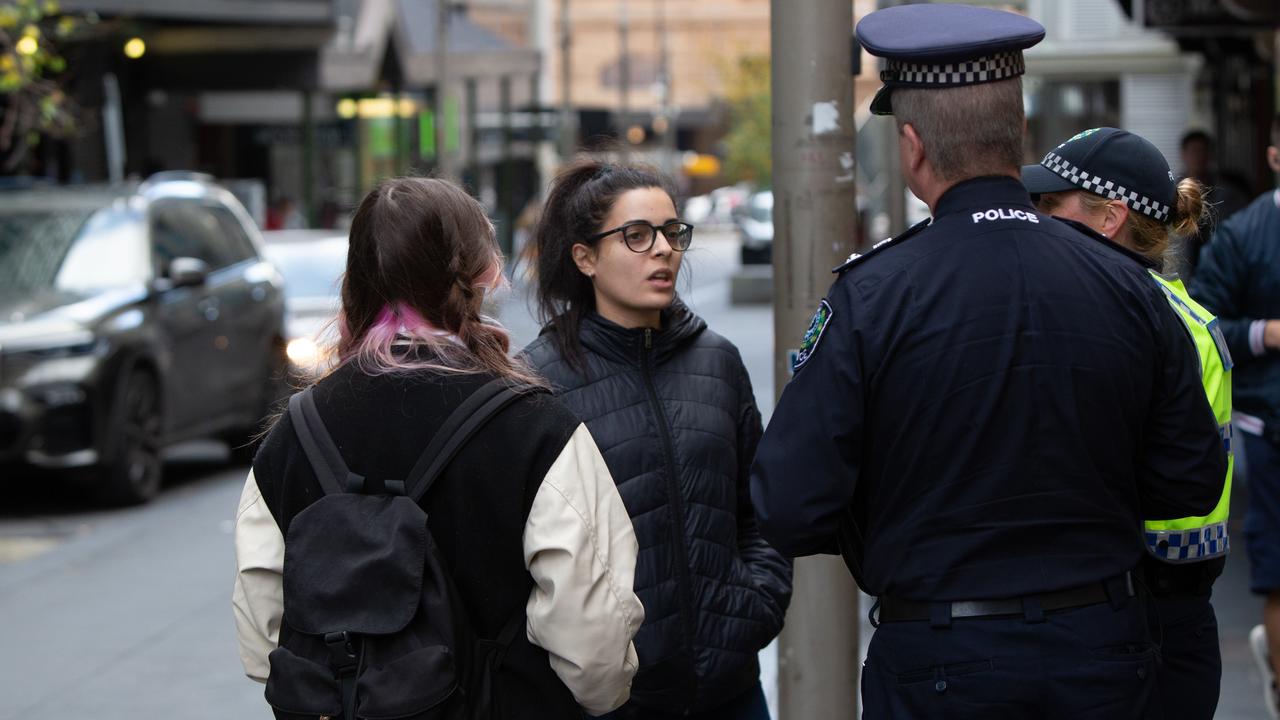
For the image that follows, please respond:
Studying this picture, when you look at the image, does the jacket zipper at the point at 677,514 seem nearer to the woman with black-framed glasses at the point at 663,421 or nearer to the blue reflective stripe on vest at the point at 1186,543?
the woman with black-framed glasses at the point at 663,421

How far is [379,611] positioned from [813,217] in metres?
2.05

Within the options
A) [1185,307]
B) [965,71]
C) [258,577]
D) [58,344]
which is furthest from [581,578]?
[58,344]

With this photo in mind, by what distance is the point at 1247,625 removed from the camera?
736 cm

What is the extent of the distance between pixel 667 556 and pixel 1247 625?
4699 millimetres

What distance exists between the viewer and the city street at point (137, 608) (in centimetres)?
673

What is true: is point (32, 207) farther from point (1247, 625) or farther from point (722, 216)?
point (722, 216)

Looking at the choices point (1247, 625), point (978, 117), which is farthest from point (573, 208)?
point (1247, 625)

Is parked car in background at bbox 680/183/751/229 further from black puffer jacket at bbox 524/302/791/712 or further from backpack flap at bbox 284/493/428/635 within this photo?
backpack flap at bbox 284/493/428/635

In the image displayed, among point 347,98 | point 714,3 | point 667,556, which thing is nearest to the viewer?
point 667,556

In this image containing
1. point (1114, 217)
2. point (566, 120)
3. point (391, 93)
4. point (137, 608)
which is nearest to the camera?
point (1114, 217)

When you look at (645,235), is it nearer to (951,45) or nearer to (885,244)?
(885,244)

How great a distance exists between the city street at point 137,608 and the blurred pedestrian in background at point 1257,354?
0.83 meters

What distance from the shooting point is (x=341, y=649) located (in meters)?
2.75

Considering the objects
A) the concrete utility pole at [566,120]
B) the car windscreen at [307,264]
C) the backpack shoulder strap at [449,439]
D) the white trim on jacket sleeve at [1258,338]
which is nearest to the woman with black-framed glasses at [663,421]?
the backpack shoulder strap at [449,439]
